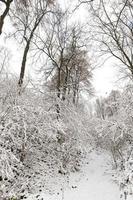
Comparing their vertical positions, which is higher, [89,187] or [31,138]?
[31,138]

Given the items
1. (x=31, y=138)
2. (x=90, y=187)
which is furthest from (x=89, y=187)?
(x=31, y=138)

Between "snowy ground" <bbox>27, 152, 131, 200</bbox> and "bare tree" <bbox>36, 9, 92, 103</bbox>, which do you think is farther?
"bare tree" <bbox>36, 9, 92, 103</bbox>

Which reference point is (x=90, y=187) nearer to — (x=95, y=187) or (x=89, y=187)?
(x=89, y=187)

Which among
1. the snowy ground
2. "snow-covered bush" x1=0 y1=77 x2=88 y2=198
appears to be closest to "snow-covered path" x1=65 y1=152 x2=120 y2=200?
the snowy ground

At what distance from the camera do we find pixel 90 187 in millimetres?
8906

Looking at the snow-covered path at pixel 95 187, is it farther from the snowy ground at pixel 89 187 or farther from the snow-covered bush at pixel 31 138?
the snow-covered bush at pixel 31 138

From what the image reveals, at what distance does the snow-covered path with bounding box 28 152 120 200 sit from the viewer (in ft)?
25.3

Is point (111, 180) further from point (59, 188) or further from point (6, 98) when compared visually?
point (6, 98)

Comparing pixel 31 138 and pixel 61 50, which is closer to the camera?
pixel 31 138

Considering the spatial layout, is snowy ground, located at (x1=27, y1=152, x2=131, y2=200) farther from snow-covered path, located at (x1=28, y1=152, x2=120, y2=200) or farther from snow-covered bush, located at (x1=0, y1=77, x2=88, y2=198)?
snow-covered bush, located at (x1=0, y1=77, x2=88, y2=198)

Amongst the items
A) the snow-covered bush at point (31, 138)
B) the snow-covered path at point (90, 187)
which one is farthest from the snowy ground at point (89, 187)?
the snow-covered bush at point (31, 138)

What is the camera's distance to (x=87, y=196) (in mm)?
7906

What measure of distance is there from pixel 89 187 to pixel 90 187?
4cm

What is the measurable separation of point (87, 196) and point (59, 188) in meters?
1.22
